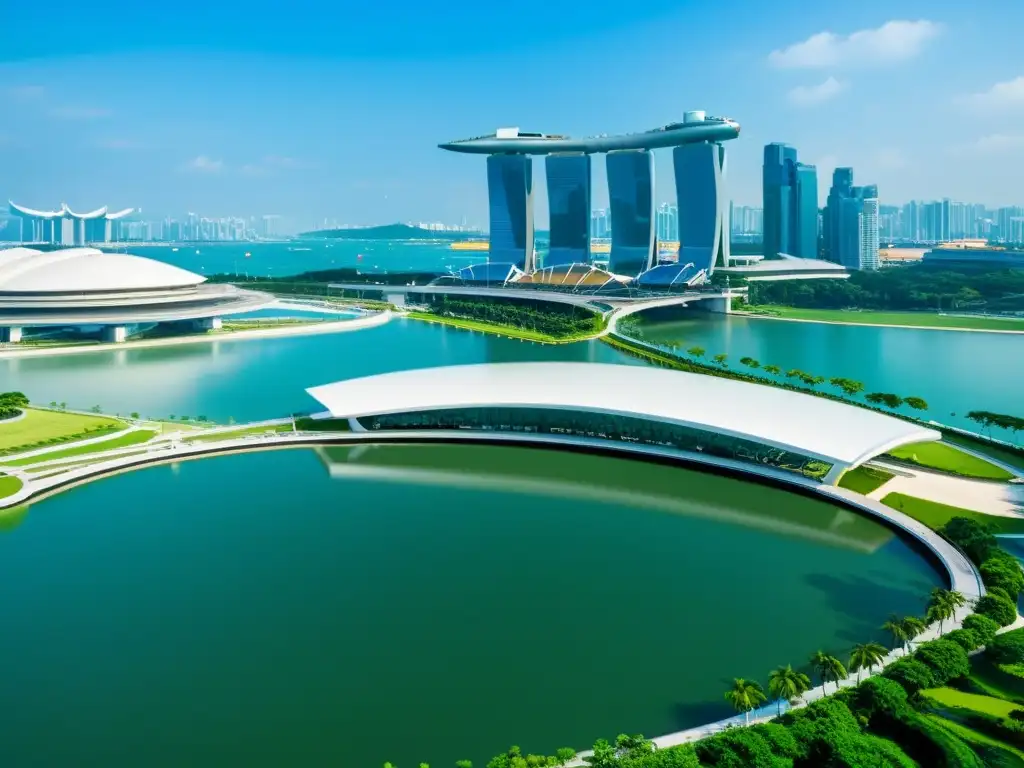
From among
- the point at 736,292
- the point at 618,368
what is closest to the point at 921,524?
the point at 618,368

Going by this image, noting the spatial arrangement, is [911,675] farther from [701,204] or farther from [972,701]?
[701,204]

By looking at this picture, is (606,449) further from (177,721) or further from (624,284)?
(624,284)

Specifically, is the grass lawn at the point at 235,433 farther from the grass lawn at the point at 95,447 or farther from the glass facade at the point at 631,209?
the glass facade at the point at 631,209

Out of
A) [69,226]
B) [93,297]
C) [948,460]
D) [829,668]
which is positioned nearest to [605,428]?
[948,460]

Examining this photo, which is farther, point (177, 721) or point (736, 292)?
point (736, 292)

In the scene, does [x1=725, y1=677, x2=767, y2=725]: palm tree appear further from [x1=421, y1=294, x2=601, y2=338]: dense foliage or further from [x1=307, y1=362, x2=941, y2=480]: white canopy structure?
[x1=421, y1=294, x2=601, y2=338]: dense foliage

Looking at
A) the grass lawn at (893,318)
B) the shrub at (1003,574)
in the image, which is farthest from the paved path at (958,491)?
the grass lawn at (893,318)
